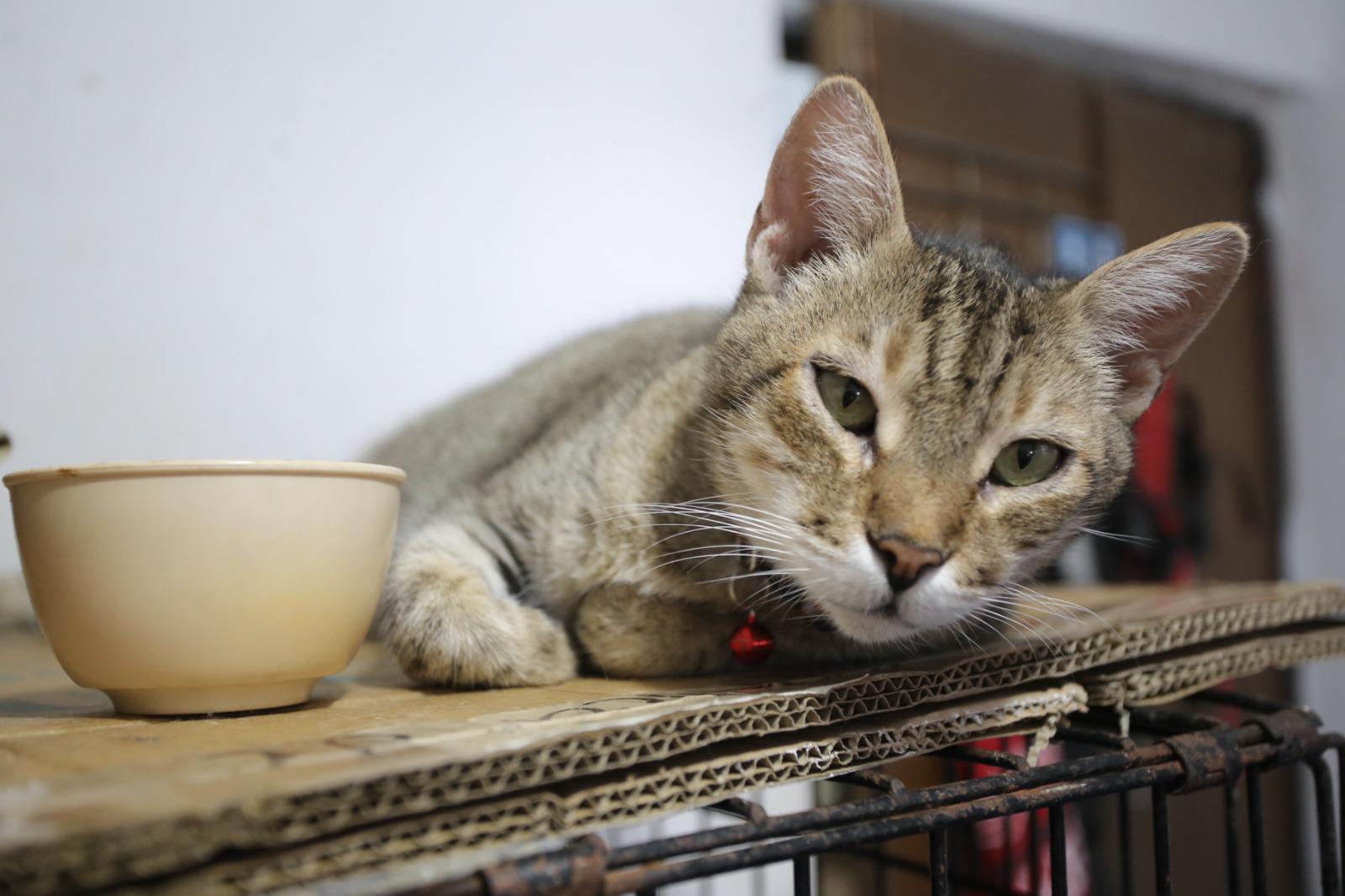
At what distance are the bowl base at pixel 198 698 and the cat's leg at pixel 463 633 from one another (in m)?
0.11

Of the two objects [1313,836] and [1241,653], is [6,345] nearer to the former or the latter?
[1241,653]

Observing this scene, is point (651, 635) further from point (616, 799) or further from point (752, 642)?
point (616, 799)

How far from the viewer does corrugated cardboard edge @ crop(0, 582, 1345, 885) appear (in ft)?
1.16

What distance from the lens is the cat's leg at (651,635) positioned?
0.77 meters

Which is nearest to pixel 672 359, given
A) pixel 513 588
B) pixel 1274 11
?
pixel 513 588

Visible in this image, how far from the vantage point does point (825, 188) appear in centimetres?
77

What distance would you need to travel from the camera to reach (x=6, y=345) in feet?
3.51

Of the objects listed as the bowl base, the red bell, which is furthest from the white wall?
the red bell

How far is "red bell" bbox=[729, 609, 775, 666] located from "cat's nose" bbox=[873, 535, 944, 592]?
6.7 inches

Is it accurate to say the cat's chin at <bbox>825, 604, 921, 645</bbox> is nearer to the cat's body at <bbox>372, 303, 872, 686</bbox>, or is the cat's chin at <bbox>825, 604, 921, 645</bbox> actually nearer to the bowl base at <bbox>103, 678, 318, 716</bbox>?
the cat's body at <bbox>372, 303, 872, 686</bbox>

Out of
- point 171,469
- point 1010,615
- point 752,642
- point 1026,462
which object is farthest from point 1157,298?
point 171,469

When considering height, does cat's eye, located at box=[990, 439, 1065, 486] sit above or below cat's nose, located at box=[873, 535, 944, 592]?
above

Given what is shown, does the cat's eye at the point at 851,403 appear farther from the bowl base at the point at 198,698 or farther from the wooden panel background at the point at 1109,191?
the wooden panel background at the point at 1109,191

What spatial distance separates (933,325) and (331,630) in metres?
0.49
